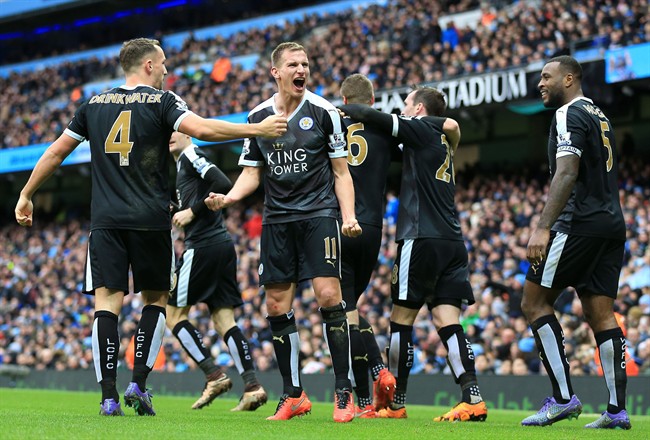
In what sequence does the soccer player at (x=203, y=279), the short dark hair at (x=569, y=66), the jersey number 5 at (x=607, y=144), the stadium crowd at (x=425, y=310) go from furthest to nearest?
the stadium crowd at (x=425, y=310) → the soccer player at (x=203, y=279) → the short dark hair at (x=569, y=66) → the jersey number 5 at (x=607, y=144)

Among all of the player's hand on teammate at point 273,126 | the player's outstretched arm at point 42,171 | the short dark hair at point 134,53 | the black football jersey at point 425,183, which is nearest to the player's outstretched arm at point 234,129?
the player's hand on teammate at point 273,126

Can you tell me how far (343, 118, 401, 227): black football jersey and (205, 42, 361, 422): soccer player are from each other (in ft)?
2.49

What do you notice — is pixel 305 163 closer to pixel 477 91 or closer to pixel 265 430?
pixel 265 430

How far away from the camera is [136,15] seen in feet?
107

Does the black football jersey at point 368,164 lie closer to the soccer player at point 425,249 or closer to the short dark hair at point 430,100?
the soccer player at point 425,249

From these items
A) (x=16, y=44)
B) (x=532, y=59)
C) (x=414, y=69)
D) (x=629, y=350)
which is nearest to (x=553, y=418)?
(x=629, y=350)

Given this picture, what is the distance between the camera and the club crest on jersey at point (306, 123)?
638cm

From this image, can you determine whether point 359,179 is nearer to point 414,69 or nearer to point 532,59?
point 532,59

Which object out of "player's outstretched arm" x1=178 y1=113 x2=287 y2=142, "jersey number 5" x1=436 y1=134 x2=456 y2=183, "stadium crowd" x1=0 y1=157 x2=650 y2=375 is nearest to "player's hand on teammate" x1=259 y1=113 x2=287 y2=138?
"player's outstretched arm" x1=178 y1=113 x2=287 y2=142

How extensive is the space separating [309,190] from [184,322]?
124 inches

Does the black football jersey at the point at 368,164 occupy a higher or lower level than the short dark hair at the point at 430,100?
lower

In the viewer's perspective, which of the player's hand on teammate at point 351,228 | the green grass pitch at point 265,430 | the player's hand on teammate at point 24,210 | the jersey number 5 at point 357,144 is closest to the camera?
the green grass pitch at point 265,430

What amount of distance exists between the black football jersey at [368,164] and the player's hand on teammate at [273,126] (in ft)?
4.64

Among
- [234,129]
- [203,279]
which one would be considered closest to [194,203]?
[203,279]
